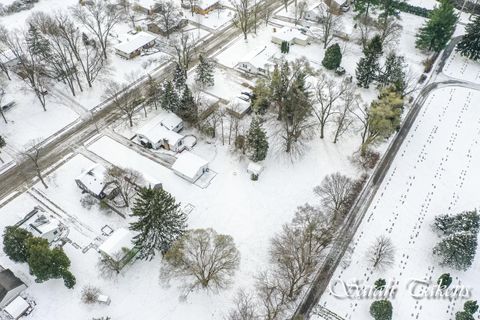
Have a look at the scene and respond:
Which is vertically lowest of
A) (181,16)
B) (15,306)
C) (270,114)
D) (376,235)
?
(15,306)

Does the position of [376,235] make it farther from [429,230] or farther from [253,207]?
[253,207]

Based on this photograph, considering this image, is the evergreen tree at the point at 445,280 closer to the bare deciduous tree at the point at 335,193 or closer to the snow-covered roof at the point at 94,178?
the bare deciduous tree at the point at 335,193

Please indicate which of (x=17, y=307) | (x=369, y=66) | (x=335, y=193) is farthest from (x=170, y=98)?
(x=17, y=307)

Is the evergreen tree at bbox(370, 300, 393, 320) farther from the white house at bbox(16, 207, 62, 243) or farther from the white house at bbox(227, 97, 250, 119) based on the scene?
the white house at bbox(16, 207, 62, 243)

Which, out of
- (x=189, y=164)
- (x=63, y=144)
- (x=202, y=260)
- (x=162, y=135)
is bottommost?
(x=202, y=260)

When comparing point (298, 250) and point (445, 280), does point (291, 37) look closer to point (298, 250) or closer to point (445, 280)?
point (298, 250)

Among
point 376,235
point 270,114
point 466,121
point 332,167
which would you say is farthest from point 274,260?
point 466,121
